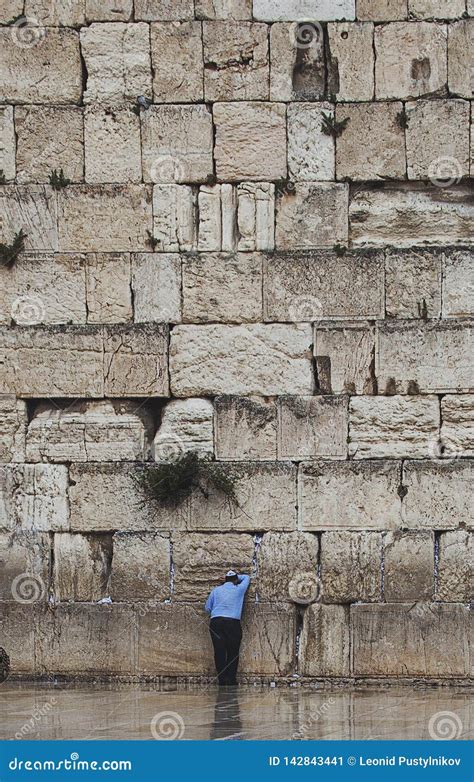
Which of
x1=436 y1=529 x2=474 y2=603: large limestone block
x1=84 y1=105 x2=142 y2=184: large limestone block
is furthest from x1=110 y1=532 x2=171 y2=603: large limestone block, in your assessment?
x1=84 y1=105 x2=142 y2=184: large limestone block

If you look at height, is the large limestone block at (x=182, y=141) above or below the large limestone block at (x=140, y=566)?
above

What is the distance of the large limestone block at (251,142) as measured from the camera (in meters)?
11.6

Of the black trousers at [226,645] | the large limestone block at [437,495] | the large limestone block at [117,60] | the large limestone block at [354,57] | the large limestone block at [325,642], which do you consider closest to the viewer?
the black trousers at [226,645]

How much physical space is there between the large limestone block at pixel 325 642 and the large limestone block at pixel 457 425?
5.17 feet

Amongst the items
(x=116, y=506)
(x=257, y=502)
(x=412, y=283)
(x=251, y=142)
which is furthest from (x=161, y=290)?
(x=412, y=283)

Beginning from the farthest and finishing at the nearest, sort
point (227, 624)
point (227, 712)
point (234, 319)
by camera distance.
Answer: point (234, 319)
point (227, 624)
point (227, 712)

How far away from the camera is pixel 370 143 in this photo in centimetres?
1152

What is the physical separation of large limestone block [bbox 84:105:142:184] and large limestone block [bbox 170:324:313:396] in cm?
144

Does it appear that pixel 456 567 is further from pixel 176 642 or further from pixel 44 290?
pixel 44 290

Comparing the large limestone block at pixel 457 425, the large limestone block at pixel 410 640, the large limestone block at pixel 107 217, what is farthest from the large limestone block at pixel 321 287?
the large limestone block at pixel 410 640

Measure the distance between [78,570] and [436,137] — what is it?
4626 millimetres

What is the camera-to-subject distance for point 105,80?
1167 cm

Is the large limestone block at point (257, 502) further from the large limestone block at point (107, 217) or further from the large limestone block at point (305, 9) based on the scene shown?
the large limestone block at point (305, 9)

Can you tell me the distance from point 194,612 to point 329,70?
461 cm
